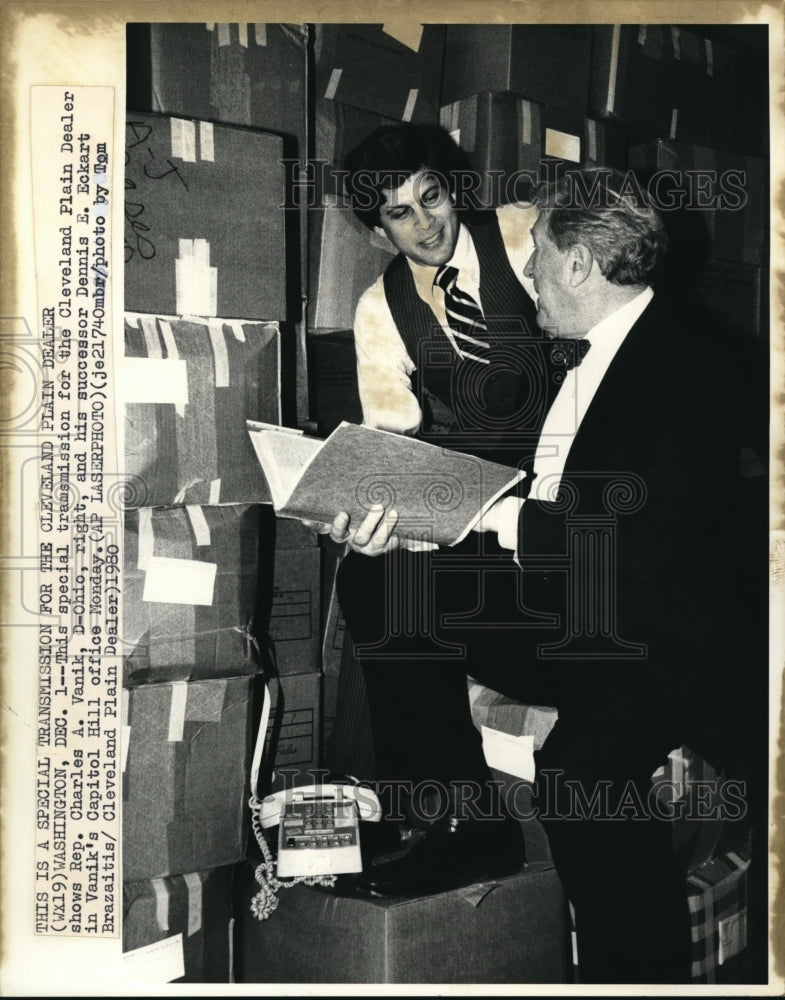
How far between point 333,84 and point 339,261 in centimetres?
31

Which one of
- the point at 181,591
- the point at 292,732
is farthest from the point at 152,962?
the point at 181,591

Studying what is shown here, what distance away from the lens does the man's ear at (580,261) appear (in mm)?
1564

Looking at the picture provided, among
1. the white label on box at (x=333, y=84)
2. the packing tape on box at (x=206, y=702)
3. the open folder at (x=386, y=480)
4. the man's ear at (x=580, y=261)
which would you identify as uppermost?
the white label on box at (x=333, y=84)

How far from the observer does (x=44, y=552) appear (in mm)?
1560

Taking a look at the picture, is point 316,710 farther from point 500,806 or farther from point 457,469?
point 457,469

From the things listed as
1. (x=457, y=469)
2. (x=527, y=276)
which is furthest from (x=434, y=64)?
(x=457, y=469)

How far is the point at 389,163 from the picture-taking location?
1.55m

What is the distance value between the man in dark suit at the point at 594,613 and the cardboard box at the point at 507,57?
0.20 meters

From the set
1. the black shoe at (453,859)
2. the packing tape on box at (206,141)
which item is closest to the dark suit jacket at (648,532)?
the black shoe at (453,859)

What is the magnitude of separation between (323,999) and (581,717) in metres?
0.69

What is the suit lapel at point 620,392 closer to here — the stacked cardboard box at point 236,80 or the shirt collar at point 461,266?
the shirt collar at point 461,266

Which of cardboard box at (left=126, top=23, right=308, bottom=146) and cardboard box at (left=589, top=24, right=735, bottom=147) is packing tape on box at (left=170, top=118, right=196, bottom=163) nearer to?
cardboard box at (left=126, top=23, right=308, bottom=146)

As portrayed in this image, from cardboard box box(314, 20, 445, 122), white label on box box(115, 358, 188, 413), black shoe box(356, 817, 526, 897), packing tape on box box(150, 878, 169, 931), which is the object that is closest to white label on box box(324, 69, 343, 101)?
cardboard box box(314, 20, 445, 122)

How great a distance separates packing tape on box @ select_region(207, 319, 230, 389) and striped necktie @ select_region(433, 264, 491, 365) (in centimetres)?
39
